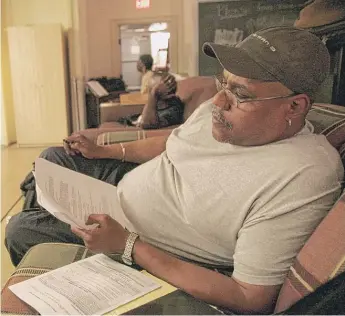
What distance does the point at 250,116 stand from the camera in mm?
985

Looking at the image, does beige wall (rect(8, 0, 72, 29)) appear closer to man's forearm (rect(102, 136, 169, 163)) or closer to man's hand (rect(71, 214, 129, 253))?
man's forearm (rect(102, 136, 169, 163))

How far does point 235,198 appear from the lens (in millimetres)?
955

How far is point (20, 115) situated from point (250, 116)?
439cm

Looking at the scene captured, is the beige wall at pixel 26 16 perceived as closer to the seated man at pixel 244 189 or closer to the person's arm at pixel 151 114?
the person's arm at pixel 151 114

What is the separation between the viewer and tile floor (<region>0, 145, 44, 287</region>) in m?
2.13

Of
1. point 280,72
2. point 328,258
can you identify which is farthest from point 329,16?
point 328,258

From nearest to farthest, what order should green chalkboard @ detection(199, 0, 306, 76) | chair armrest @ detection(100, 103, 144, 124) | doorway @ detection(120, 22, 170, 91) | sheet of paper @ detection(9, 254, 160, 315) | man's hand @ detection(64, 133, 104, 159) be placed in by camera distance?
sheet of paper @ detection(9, 254, 160, 315)
man's hand @ detection(64, 133, 104, 159)
green chalkboard @ detection(199, 0, 306, 76)
chair armrest @ detection(100, 103, 144, 124)
doorway @ detection(120, 22, 170, 91)

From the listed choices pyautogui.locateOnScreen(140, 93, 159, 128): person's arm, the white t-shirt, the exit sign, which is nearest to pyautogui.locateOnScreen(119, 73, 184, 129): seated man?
pyautogui.locateOnScreen(140, 93, 159, 128): person's arm

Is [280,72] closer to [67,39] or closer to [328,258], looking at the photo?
[328,258]

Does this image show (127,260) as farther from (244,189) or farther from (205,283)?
(244,189)

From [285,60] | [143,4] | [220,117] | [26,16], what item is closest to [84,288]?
[220,117]

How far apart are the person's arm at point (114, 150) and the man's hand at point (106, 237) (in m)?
0.50

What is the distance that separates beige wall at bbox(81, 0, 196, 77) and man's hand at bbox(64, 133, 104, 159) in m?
4.13

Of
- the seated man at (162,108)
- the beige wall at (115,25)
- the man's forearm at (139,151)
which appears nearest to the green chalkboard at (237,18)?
the seated man at (162,108)
